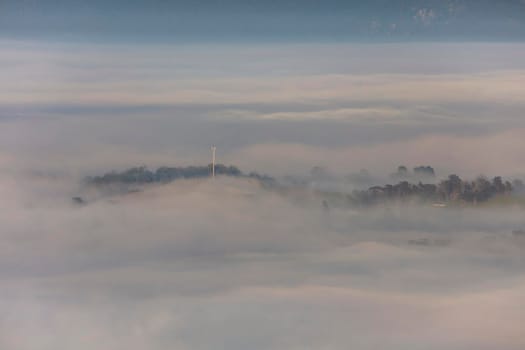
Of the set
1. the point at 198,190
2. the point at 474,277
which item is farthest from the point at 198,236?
the point at 474,277

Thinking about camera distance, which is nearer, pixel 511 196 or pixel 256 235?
pixel 511 196

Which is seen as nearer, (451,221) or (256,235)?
(451,221)

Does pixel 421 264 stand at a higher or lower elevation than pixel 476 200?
lower

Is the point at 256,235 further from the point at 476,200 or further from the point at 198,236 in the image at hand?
the point at 476,200

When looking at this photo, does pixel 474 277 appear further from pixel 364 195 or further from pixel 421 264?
pixel 364 195

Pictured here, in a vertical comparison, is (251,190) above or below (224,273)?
above

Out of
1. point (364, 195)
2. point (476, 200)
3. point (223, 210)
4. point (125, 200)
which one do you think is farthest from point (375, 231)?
point (125, 200)

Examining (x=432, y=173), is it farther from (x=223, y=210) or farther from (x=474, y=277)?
(x=223, y=210)
